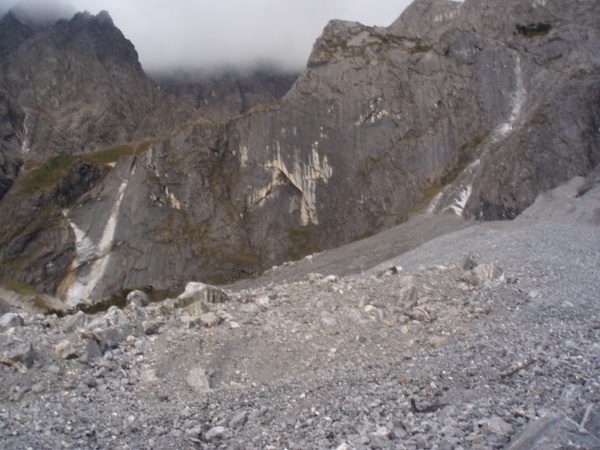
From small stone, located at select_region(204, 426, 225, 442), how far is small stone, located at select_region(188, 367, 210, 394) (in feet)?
6.07

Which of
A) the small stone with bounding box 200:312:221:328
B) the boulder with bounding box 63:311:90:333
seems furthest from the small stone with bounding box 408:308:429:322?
the boulder with bounding box 63:311:90:333

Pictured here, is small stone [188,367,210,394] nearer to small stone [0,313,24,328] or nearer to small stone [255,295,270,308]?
small stone [255,295,270,308]

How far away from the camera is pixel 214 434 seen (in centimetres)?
1018

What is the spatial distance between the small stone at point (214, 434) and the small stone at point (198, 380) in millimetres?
1849

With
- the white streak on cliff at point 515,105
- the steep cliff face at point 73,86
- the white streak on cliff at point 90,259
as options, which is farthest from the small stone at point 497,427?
the steep cliff face at point 73,86

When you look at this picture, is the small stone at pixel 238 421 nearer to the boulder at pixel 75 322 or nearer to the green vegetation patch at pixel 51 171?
the boulder at pixel 75 322

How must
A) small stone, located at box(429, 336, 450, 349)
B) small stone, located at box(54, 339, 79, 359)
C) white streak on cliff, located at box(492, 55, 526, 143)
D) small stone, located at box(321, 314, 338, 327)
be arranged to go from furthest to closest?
white streak on cliff, located at box(492, 55, 526, 143), small stone, located at box(321, 314, 338, 327), small stone, located at box(429, 336, 450, 349), small stone, located at box(54, 339, 79, 359)

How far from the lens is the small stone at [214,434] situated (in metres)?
10.1

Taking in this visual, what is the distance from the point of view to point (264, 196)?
284 ft

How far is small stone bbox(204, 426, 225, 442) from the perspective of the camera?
1011 cm

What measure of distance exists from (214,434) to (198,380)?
2424 mm

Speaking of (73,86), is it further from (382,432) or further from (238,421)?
(382,432)

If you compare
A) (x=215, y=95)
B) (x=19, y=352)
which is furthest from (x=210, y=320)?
(x=215, y=95)

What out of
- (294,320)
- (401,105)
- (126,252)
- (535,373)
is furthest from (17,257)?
(535,373)
